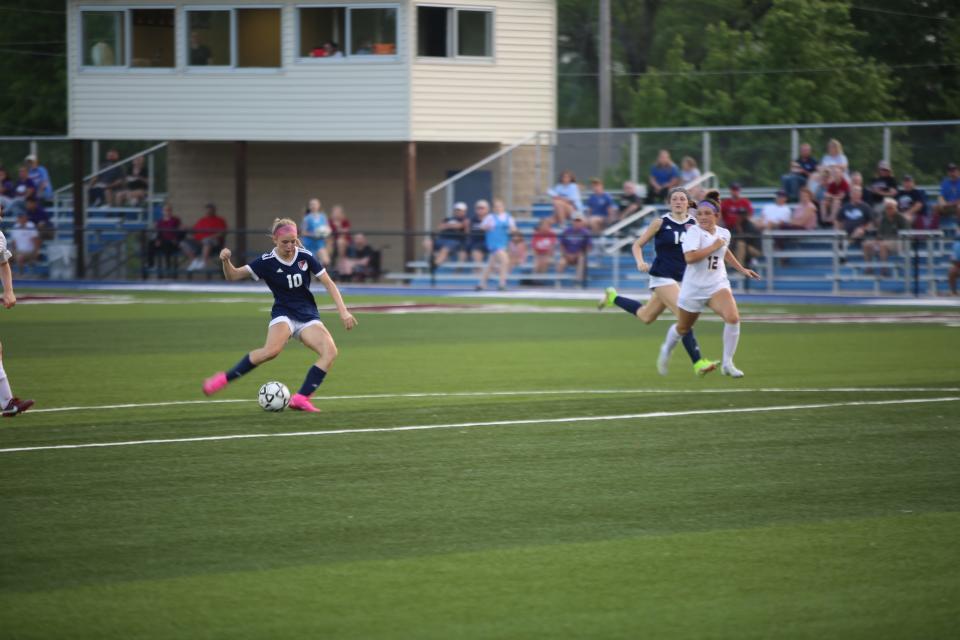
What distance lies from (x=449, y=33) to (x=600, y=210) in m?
6.94

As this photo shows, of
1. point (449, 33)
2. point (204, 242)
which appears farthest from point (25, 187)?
point (449, 33)

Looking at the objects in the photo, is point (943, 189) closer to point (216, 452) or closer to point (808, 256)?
point (808, 256)

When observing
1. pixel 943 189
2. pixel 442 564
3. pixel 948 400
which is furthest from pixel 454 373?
pixel 943 189

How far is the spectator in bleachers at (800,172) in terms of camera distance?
32.1 meters

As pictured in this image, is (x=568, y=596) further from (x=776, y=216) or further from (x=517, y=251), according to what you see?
(x=517, y=251)

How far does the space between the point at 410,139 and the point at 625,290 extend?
7377 mm

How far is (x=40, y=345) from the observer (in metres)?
20.9

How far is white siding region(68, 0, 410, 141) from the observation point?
123 ft

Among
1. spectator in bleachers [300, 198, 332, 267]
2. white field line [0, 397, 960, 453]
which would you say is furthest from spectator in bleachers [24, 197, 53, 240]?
white field line [0, 397, 960, 453]

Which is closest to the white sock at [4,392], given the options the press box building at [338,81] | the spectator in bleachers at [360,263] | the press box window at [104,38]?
the spectator in bleachers at [360,263]

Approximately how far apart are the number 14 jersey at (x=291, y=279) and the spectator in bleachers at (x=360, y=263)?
72.9 ft

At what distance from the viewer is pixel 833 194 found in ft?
103

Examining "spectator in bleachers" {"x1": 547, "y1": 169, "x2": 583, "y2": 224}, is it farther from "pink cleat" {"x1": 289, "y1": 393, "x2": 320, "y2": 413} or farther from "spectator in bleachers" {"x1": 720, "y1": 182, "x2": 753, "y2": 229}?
"pink cleat" {"x1": 289, "y1": 393, "x2": 320, "y2": 413}

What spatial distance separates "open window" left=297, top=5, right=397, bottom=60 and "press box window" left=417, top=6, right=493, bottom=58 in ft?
2.48
